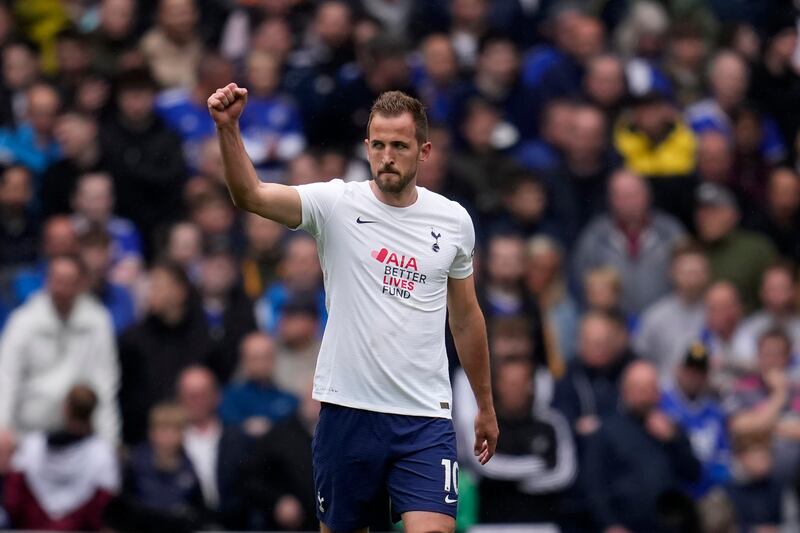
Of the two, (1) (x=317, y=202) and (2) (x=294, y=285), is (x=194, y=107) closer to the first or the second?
(2) (x=294, y=285)

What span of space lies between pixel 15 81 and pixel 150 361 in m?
3.24

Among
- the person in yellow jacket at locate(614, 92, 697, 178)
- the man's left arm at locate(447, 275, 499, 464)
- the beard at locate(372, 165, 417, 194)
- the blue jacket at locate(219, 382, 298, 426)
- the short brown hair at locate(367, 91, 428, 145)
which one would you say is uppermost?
the person in yellow jacket at locate(614, 92, 697, 178)

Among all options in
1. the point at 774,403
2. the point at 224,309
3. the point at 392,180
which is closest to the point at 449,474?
the point at 392,180

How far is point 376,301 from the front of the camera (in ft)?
23.2

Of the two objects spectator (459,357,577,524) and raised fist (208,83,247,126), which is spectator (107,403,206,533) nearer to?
spectator (459,357,577,524)

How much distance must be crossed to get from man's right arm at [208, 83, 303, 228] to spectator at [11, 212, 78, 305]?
561 centimetres

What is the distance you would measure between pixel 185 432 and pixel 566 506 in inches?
108

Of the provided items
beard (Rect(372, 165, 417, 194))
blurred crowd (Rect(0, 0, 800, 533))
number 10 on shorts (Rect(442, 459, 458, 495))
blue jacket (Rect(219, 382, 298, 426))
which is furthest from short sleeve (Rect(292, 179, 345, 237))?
blue jacket (Rect(219, 382, 298, 426))

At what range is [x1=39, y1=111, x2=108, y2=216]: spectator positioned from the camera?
12.7 m

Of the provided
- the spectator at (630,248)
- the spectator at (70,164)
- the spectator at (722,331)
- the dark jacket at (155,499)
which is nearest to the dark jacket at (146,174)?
the spectator at (70,164)

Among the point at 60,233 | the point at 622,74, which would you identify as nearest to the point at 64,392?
the point at 60,233

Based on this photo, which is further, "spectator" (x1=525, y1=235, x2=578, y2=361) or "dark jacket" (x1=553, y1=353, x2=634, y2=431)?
"spectator" (x1=525, y1=235, x2=578, y2=361)

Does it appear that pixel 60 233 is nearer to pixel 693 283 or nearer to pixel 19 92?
pixel 19 92

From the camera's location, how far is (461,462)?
37.3ft
